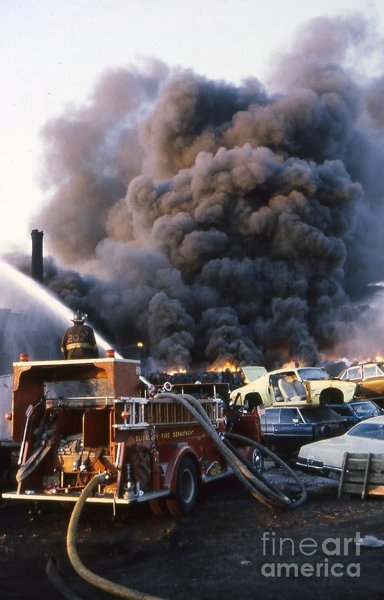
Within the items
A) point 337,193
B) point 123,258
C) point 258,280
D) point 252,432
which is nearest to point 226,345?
point 258,280

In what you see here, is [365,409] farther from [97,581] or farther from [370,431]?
[97,581]

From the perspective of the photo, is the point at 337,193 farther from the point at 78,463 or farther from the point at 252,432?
the point at 78,463

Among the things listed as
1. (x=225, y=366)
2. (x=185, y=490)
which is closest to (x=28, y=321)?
(x=225, y=366)

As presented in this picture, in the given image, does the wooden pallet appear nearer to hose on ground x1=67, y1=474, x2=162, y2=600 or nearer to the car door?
the car door

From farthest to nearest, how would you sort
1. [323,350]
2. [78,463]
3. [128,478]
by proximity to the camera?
[323,350] < [78,463] < [128,478]

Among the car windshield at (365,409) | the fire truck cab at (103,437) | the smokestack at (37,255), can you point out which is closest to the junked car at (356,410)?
the car windshield at (365,409)

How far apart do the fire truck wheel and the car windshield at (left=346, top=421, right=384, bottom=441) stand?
2.99 meters

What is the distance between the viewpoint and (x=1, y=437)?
8617mm

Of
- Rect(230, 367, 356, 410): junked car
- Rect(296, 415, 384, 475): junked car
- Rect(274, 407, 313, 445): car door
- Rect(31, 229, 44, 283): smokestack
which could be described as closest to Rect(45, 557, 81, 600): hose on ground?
Rect(296, 415, 384, 475): junked car

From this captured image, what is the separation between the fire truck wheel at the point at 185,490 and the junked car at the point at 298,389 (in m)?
7.14

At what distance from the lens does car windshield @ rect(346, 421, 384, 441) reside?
355 inches

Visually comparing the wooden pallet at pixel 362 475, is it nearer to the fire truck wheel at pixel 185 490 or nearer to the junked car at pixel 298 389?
the fire truck wheel at pixel 185 490

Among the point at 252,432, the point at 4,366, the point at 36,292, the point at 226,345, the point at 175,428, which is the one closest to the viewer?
the point at 175,428

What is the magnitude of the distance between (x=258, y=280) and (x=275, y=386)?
94.5 feet
